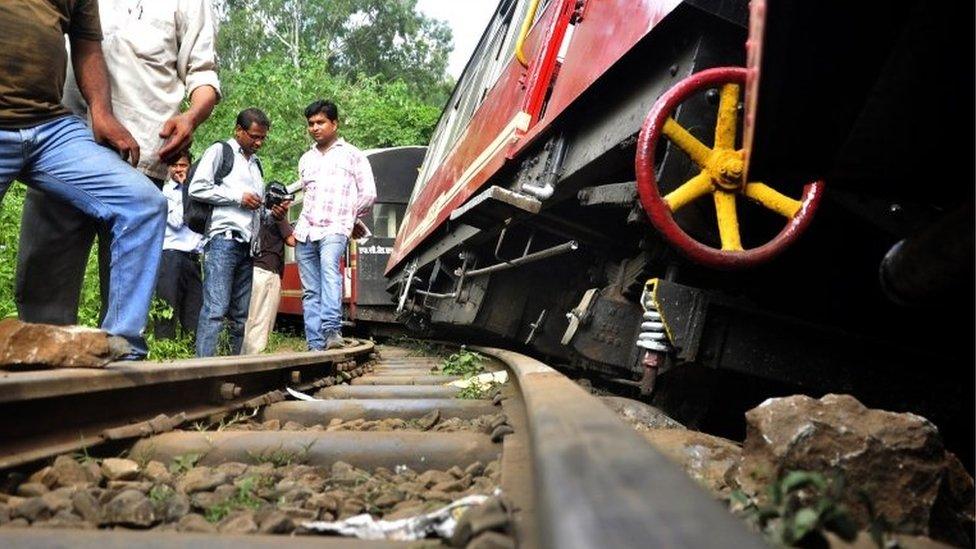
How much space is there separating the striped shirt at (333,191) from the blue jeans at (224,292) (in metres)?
0.63

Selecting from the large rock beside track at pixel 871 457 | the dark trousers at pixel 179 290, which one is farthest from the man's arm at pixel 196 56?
the large rock beside track at pixel 871 457

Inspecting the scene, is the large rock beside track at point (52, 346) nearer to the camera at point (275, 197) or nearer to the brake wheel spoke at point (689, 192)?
the brake wheel spoke at point (689, 192)

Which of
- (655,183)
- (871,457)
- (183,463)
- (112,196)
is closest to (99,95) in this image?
(112,196)

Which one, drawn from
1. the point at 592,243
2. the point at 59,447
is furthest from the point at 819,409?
the point at 592,243

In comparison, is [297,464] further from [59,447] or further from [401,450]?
[59,447]

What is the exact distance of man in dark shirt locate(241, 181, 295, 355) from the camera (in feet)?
20.0

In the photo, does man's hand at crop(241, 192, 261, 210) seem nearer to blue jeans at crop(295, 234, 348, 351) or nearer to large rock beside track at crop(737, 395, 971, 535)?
blue jeans at crop(295, 234, 348, 351)

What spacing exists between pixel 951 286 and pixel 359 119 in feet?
77.5

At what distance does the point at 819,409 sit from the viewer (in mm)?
1454

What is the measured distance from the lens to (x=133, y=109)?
284 cm

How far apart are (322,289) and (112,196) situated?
9.62 ft

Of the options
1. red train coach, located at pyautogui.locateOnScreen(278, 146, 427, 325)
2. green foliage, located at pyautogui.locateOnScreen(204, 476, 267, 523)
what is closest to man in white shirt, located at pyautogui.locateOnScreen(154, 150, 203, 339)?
green foliage, located at pyautogui.locateOnScreen(204, 476, 267, 523)

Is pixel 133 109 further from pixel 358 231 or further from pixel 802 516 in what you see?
pixel 358 231

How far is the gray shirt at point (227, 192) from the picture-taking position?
15.3 ft
